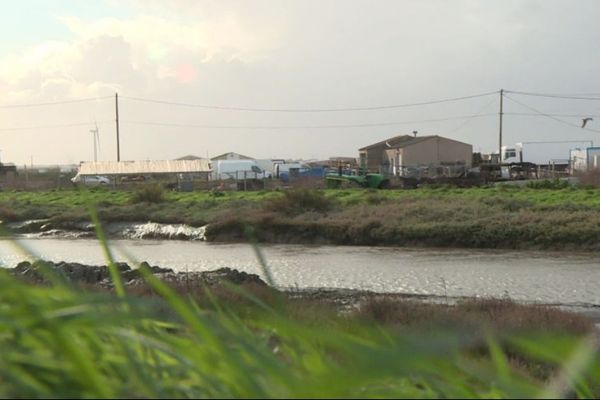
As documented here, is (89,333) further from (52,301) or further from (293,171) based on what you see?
(293,171)

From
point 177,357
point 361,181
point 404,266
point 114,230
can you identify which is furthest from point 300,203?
point 177,357

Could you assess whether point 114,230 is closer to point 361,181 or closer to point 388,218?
point 388,218

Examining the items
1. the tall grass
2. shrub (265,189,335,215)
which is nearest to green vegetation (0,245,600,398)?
the tall grass

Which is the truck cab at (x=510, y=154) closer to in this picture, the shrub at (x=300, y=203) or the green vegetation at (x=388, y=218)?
the green vegetation at (x=388, y=218)

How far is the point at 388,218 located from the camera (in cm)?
2761

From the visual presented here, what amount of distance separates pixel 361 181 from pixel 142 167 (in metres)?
35.4

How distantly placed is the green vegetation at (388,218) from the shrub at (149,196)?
61 cm

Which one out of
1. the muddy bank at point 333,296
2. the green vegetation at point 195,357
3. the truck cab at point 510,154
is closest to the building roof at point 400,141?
the truck cab at point 510,154

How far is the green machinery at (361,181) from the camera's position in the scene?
47594mm

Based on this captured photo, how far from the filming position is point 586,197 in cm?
3353

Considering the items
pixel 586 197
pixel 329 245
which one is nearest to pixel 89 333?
pixel 329 245

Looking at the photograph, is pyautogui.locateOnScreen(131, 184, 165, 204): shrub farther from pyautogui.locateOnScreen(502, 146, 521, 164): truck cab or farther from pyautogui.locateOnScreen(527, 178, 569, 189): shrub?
pyautogui.locateOnScreen(502, 146, 521, 164): truck cab

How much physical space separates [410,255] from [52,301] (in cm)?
2174

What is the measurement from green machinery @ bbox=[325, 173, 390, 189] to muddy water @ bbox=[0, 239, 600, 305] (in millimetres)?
21826
